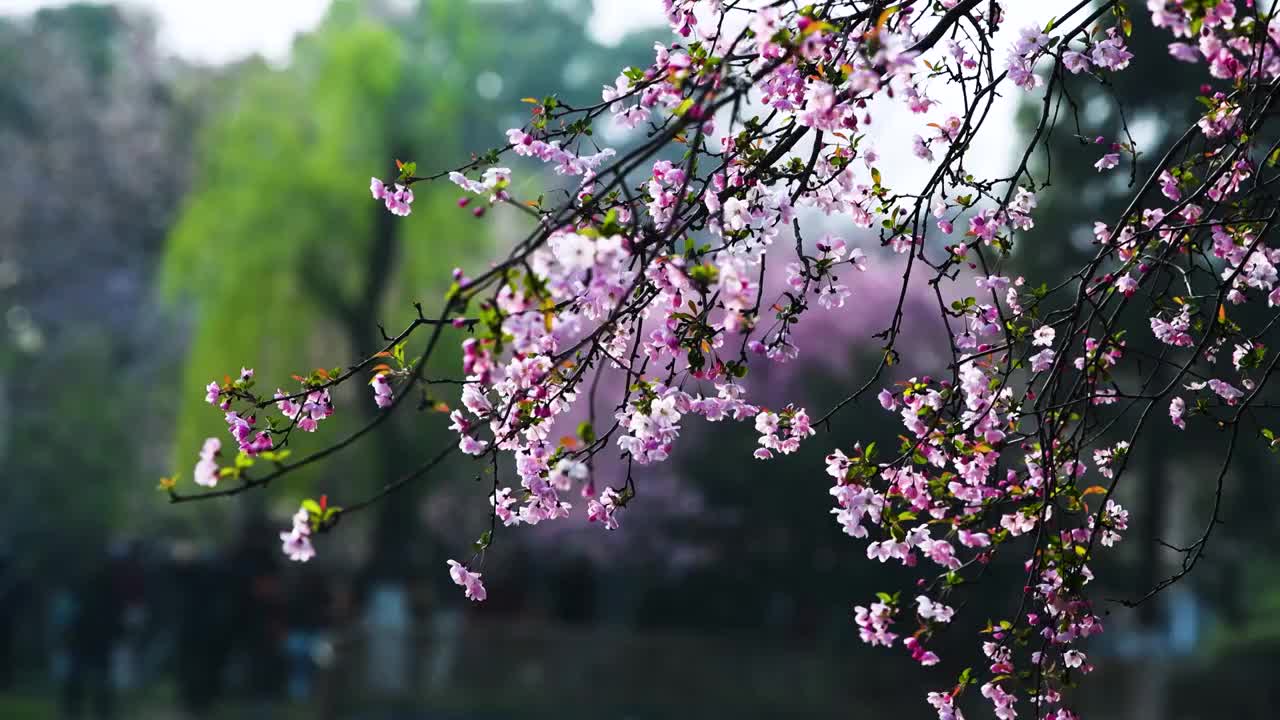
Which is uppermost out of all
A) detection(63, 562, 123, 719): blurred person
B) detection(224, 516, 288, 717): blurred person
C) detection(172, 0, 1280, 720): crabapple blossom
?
detection(224, 516, 288, 717): blurred person

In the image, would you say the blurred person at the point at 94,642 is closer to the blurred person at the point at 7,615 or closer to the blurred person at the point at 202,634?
the blurred person at the point at 202,634

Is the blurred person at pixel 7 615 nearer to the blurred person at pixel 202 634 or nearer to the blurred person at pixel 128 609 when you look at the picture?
the blurred person at pixel 128 609

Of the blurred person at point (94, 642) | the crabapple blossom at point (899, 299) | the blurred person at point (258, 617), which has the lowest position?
the crabapple blossom at point (899, 299)

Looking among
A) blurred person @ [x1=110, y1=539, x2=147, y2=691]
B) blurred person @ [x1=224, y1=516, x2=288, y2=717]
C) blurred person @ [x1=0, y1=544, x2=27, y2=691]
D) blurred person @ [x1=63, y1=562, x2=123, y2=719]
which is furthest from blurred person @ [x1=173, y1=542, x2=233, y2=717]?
blurred person @ [x1=0, y1=544, x2=27, y2=691]

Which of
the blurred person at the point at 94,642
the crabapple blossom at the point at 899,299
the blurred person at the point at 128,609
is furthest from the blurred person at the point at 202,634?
the crabapple blossom at the point at 899,299

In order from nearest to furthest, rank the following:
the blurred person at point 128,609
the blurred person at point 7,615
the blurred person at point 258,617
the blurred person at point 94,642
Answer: the blurred person at point 94,642 → the blurred person at point 128,609 → the blurred person at point 258,617 → the blurred person at point 7,615

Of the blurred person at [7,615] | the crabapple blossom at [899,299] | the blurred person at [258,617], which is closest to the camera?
the crabapple blossom at [899,299]

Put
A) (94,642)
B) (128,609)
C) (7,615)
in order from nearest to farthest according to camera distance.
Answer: (94,642) → (128,609) → (7,615)

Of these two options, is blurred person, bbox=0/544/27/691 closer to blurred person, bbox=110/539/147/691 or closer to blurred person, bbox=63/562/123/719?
blurred person, bbox=110/539/147/691

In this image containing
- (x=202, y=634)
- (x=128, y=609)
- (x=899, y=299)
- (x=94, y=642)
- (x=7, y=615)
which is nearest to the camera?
(x=899, y=299)

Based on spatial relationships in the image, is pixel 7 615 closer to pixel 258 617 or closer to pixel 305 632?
pixel 258 617

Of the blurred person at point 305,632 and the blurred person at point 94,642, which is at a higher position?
the blurred person at point 305,632

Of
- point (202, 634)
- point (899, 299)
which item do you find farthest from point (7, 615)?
point (899, 299)

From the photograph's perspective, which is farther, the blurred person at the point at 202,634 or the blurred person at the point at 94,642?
the blurred person at the point at 202,634
